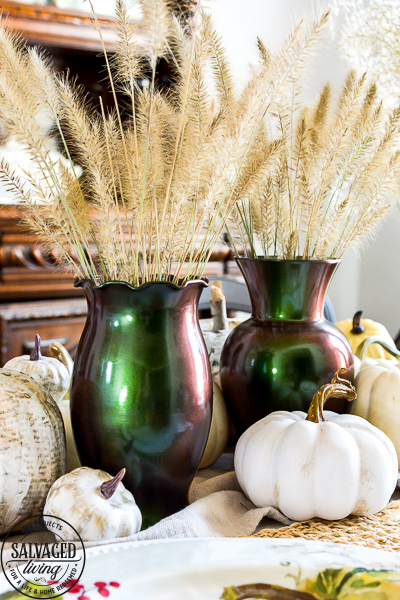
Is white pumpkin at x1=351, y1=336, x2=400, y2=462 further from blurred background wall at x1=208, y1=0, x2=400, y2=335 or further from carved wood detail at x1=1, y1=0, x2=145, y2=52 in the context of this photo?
blurred background wall at x1=208, y1=0, x2=400, y2=335

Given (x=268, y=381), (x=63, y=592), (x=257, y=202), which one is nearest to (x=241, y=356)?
(x=268, y=381)

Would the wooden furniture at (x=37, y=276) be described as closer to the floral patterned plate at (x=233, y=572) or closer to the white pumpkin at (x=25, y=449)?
the white pumpkin at (x=25, y=449)

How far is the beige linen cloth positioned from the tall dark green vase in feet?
0.09

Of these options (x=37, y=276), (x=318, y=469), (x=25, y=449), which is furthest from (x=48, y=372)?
(x=37, y=276)

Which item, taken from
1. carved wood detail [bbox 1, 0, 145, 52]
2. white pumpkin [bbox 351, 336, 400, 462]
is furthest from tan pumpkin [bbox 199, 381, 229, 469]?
carved wood detail [bbox 1, 0, 145, 52]

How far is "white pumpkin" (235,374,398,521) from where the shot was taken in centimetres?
45

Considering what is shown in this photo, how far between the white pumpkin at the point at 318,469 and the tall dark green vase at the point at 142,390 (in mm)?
53

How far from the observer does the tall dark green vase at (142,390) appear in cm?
44

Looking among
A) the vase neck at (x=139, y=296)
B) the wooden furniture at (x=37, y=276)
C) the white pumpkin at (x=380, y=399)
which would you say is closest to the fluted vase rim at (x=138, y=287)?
the vase neck at (x=139, y=296)

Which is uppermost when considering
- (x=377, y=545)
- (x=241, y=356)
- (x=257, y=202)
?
Answer: (x=257, y=202)

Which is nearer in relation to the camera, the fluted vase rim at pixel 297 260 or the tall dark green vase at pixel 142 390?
the tall dark green vase at pixel 142 390

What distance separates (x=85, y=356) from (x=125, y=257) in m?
0.08

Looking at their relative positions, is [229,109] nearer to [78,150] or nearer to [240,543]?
[78,150]

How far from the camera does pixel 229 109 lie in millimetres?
455
